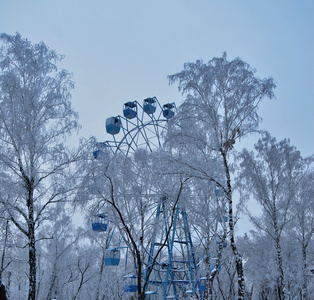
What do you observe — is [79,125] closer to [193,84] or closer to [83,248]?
[193,84]

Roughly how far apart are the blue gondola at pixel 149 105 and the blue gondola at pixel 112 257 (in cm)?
807

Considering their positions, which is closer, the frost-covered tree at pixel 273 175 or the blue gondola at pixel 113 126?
the frost-covered tree at pixel 273 175

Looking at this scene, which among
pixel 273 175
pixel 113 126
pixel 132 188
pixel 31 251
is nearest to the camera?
pixel 31 251

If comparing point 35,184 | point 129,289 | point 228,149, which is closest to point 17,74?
point 35,184

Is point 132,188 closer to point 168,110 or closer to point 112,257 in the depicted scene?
point 112,257

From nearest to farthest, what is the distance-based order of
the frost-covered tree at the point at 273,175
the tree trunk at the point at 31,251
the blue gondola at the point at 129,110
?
the tree trunk at the point at 31,251 < the frost-covered tree at the point at 273,175 < the blue gondola at the point at 129,110

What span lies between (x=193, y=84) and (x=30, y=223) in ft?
23.5

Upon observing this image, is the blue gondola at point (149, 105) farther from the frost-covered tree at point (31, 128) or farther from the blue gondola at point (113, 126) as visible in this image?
the frost-covered tree at point (31, 128)

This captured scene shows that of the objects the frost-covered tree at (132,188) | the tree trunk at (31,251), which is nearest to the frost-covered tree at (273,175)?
the frost-covered tree at (132,188)

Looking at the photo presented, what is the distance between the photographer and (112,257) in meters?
16.2

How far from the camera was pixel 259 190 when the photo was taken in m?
15.6

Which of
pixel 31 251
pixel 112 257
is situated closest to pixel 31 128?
pixel 31 251

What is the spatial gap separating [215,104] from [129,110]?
8202 millimetres

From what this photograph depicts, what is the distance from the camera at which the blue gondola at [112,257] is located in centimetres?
1602
